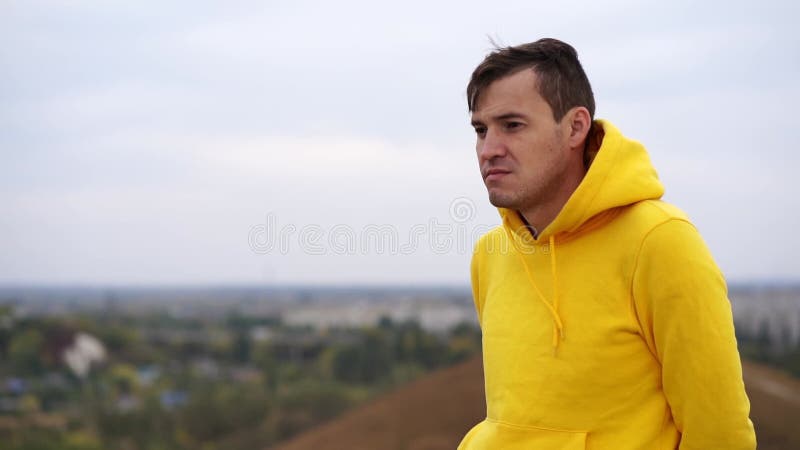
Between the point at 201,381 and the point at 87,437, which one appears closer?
the point at 87,437

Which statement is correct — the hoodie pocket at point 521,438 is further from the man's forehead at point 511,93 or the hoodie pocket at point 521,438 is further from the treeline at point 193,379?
the treeline at point 193,379

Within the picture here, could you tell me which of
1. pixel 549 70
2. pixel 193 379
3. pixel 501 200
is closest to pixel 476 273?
A: pixel 501 200

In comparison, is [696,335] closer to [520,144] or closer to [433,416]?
[520,144]

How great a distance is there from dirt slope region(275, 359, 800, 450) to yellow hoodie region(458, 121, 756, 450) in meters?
6.93

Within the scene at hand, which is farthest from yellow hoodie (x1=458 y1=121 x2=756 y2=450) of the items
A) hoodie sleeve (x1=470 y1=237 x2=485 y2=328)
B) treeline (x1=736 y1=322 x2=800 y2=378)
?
treeline (x1=736 y1=322 x2=800 y2=378)

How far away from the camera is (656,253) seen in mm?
1806

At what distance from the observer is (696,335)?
178 centimetres

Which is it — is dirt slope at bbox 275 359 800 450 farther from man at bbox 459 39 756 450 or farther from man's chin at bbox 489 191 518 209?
man's chin at bbox 489 191 518 209

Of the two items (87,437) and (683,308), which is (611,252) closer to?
(683,308)

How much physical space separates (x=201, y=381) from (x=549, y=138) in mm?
32971

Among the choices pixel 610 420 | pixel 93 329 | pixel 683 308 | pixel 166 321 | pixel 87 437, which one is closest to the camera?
pixel 683 308

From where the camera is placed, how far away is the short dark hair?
1990 millimetres

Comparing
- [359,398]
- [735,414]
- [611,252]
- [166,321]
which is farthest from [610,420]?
[166,321]

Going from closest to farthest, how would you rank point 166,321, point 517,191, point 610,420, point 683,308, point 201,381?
point 683,308
point 610,420
point 517,191
point 201,381
point 166,321
